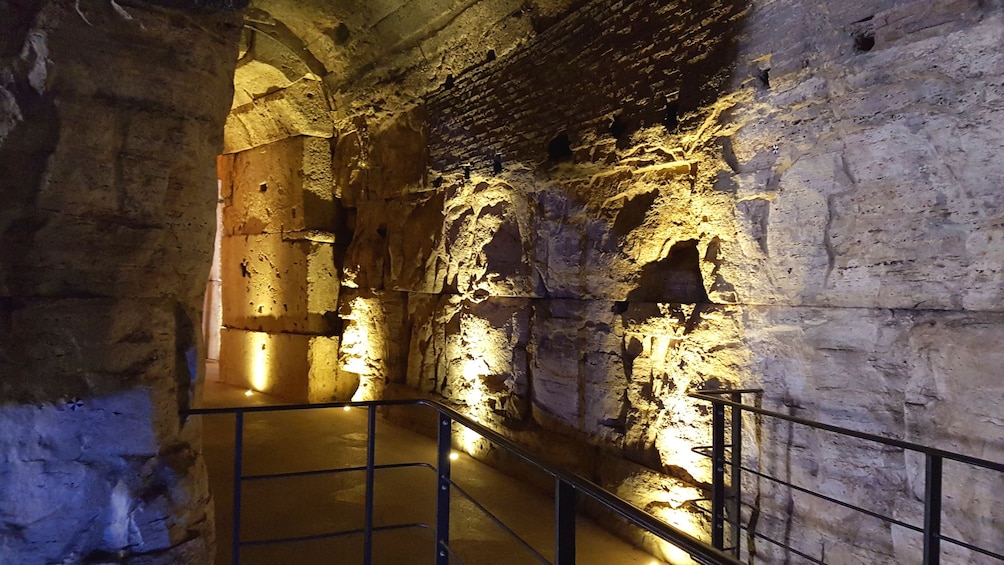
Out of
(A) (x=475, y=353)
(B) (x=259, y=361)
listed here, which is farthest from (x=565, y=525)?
(B) (x=259, y=361)

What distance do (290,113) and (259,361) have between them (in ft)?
11.0

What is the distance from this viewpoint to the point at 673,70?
3994 millimetres

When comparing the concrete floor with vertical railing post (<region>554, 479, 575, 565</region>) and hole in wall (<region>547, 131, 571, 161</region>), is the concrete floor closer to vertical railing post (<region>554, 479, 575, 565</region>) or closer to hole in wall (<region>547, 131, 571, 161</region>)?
vertical railing post (<region>554, 479, 575, 565</region>)

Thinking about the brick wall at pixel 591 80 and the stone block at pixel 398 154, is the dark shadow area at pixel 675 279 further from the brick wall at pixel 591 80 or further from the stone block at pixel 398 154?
the stone block at pixel 398 154

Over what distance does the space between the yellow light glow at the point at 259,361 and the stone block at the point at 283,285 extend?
15cm

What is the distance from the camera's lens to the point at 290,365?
321 inches

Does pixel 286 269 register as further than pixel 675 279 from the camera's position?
Yes

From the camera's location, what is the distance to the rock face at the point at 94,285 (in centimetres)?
267

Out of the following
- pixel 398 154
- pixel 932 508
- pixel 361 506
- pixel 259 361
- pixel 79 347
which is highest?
pixel 398 154

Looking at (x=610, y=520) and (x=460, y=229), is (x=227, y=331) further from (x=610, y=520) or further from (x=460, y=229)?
(x=610, y=520)

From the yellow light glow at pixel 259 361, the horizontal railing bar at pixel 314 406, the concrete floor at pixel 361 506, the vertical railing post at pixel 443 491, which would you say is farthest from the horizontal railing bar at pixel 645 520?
the yellow light glow at pixel 259 361

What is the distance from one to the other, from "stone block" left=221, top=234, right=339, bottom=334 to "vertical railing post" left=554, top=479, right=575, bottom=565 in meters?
6.78

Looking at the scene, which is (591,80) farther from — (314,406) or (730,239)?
(314,406)

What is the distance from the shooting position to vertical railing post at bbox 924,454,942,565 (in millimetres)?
2184
